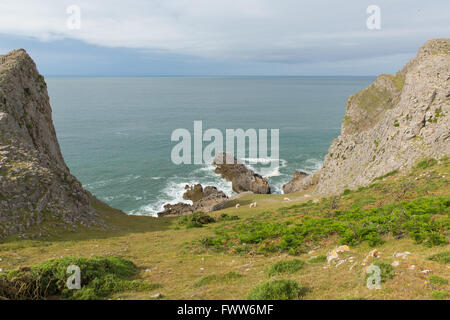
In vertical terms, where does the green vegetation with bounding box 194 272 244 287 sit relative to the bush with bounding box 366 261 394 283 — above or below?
below

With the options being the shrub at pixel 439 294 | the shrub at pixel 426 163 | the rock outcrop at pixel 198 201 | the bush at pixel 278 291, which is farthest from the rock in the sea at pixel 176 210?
the shrub at pixel 439 294

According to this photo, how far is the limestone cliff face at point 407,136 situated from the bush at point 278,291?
2627 cm

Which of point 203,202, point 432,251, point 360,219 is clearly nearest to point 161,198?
point 203,202

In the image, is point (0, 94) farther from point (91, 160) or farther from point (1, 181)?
point (91, 160)

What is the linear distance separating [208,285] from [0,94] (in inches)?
1398

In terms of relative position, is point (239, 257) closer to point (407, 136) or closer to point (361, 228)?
point (361, 228)

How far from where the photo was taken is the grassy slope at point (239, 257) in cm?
1003

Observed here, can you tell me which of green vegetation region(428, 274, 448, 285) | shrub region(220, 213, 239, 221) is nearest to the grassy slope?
green vegetation region(428, 274, 448, 285)

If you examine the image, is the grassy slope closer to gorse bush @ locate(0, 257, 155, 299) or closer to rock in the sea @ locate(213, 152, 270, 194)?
gorse bush @ locate(0, 257, 155, 299)

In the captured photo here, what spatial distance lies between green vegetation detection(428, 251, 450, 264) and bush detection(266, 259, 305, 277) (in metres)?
5.48

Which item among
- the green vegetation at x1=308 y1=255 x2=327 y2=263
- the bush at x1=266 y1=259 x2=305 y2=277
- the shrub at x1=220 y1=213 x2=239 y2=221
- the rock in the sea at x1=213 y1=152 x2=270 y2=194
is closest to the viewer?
the bush at x1=266 y1=259 x2=305 y2=277

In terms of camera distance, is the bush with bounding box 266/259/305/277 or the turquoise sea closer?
the bush with bounding box 266/259/305/277

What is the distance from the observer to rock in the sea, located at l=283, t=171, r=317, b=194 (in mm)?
58562

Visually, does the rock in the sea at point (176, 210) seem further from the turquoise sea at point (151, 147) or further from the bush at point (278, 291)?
the bush at point (278, 291)
